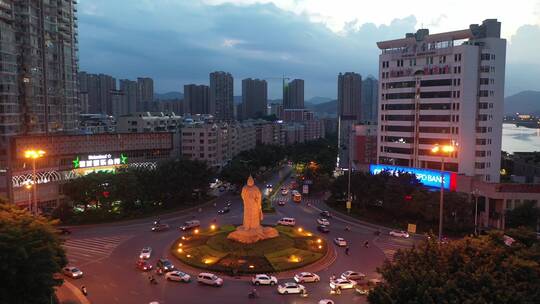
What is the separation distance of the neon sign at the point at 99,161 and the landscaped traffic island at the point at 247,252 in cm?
2311

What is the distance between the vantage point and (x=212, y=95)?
17575 centimetres

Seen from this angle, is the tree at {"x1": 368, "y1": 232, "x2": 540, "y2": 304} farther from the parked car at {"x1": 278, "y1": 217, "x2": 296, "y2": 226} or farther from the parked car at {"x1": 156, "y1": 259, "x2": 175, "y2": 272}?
the parked car at {"x1": 278, "y1": 217, "x2": 296, "y2": 226}

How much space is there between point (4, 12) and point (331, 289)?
58.3 meters

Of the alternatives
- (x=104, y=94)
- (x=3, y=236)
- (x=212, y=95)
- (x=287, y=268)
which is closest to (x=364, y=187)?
(x=287, y=268)

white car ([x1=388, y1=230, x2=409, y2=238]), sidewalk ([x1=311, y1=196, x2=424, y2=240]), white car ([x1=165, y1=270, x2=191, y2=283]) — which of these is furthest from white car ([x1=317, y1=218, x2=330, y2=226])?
white car ([x1=165, y1=270, x2=191, y2=283])

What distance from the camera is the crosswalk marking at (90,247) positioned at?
38.7 metres

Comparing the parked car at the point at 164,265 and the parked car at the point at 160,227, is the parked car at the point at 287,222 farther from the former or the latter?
the parked car at the point at 164,265

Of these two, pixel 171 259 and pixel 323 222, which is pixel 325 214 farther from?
pixel 171 259

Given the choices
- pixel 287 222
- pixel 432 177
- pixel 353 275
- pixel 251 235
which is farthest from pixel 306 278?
pixel 432 177

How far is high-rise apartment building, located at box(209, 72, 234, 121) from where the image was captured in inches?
6801

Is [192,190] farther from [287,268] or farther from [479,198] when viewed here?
[479,198]

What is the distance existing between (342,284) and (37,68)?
187ft

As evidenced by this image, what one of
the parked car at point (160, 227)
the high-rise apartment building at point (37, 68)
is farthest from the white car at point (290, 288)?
the high-rise apartment building at point (37, 68)

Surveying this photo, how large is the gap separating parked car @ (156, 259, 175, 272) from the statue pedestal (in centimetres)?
768
